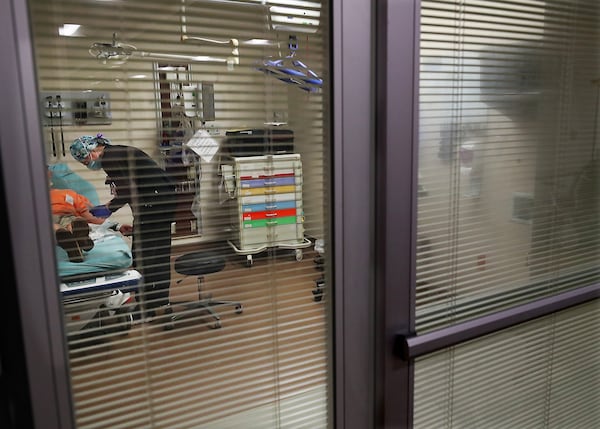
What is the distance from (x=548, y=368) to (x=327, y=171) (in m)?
1.31

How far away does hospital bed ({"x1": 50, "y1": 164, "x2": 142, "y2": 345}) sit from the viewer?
0.99 metres

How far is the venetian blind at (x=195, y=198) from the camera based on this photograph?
0.97 meters

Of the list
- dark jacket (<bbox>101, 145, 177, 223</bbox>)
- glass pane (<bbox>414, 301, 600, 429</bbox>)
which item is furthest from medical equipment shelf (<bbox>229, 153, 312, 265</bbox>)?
glass pane (<bbox>414, 301, 600, 429</bbox>)

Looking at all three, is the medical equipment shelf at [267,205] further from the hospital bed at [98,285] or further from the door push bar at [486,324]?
the door push bar at [486,324]

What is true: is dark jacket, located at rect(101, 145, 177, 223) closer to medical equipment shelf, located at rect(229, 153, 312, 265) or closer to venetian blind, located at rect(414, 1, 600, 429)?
medical equipment shelf, located at rect(229, 153, 312, 265)

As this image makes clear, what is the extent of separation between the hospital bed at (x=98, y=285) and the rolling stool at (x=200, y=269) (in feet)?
0.33

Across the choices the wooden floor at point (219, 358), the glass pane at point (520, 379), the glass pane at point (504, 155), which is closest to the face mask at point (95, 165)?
the wooden floor at point (219, 358)

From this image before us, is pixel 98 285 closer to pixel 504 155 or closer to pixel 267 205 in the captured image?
pixel 267 205

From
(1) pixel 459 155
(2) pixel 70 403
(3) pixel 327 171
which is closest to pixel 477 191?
(1) pixel 459 155

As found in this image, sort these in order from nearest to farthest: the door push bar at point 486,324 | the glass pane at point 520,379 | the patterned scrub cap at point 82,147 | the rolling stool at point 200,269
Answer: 1. the patterned scrub cap at point 82,147
2. the rolling stool at point 200,269
3. the door push bar at point 486,324
4. the glass pane at point 520,379

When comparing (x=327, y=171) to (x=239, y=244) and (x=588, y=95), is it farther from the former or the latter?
(x=588, y=95)

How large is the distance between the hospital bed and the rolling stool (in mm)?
101

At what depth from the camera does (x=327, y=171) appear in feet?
4.10

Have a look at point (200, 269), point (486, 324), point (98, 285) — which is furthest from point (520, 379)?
point (98, 285)
